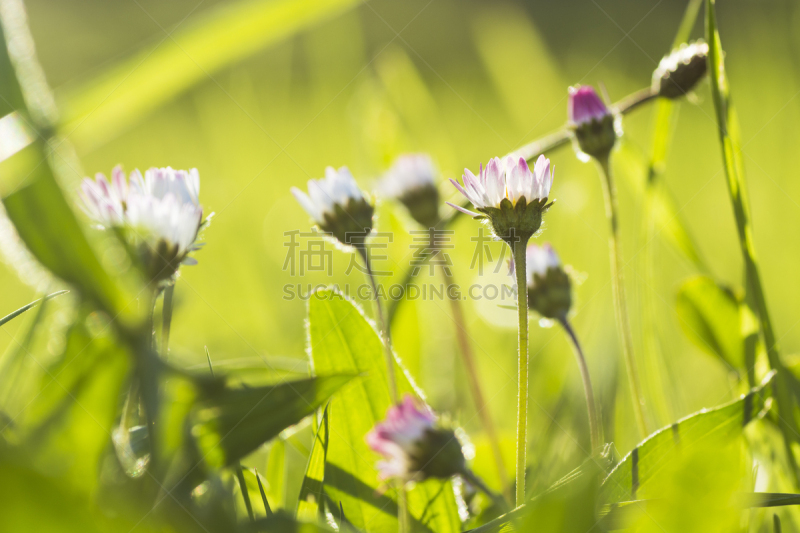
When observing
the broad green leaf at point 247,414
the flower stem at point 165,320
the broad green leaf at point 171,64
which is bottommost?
the broad green leaf at point 247,414

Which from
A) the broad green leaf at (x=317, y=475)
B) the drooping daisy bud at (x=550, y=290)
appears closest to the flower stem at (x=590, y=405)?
the drooping daisy bud at (x=550, y=290)

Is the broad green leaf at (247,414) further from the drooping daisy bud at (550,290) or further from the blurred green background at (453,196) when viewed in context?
the drooping daisy bud at (550,290)

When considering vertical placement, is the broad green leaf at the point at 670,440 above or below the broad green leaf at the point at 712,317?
below

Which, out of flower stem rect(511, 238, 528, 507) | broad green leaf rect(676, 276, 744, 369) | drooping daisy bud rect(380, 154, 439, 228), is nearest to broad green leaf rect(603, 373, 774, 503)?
flower stem rect(511, 238, 528, 507)

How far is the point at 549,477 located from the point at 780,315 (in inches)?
18.8

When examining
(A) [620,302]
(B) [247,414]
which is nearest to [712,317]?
(A) [620,302]

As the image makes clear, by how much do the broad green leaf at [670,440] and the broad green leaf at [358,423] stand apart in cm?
7

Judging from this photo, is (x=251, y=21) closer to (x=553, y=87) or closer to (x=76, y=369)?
(x=76, y=369)

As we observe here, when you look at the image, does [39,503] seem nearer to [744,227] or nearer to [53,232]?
[53,232]

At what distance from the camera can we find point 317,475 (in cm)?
24

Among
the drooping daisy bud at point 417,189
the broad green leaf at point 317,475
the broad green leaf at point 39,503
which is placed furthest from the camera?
the drooping daisy bud at point 417,189

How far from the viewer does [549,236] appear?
89 centimetres

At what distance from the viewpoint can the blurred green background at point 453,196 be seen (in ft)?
1.42

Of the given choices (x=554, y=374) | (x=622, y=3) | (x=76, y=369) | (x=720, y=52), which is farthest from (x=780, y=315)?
(x=622, y=3)
